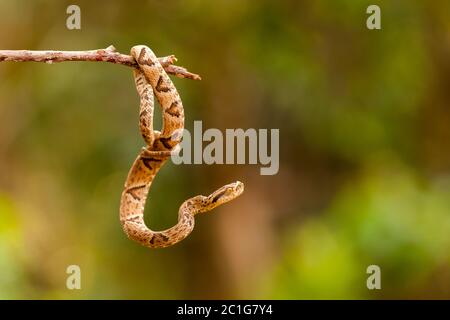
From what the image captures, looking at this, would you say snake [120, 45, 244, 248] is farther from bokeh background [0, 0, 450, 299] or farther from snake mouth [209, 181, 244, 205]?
bokeh background [0, 0, 450, 299]

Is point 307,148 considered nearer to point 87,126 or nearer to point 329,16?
point 329,16

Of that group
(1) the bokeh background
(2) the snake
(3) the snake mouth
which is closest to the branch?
(2) the snake

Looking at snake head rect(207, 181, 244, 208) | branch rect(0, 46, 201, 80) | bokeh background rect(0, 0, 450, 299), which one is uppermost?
bokeh background rect(0, 0, 450, 299)

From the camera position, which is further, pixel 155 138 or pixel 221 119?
pixel 221 119

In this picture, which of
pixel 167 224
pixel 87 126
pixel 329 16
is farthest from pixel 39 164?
pixel 329 16

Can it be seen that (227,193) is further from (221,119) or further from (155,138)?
(221,119)

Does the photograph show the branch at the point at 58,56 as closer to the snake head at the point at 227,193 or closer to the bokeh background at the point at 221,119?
the snake head at the point at 227,193

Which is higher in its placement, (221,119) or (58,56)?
(221,119)

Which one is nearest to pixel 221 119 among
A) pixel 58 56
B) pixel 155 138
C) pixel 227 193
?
pixel 155 138
